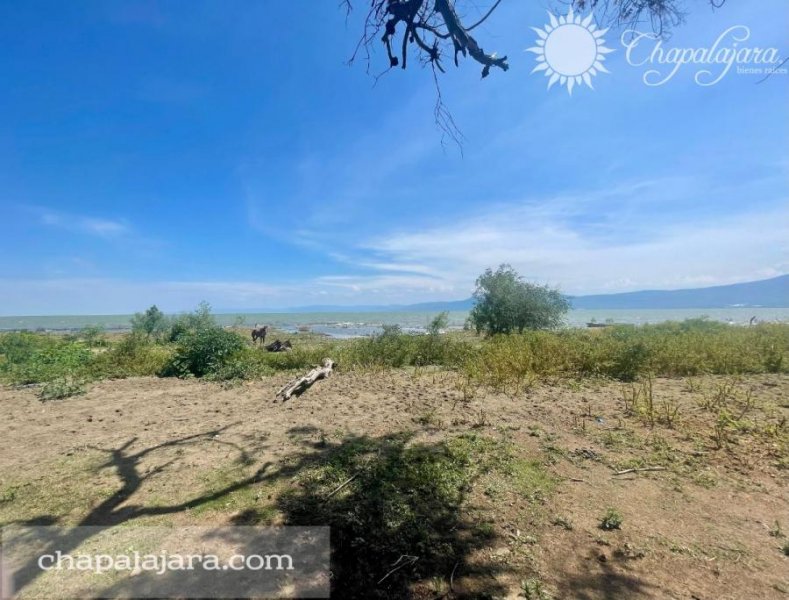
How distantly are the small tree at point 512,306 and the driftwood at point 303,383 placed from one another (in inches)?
574

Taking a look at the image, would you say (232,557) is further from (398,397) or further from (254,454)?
(398,397)

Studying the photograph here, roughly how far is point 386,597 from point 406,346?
9.61 m

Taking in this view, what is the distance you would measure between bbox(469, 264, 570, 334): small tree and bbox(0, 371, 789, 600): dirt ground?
543 inches

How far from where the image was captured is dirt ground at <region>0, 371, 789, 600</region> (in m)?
2.49

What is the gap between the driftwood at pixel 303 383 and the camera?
7.04 m

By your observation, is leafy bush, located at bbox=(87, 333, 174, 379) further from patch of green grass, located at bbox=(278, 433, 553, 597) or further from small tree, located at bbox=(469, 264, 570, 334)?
small tree, located at bbox=(469, 264, 570, 334)

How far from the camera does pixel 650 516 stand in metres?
3.09

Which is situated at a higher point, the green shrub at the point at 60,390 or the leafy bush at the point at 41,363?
the leafy bush at the point at 41,363

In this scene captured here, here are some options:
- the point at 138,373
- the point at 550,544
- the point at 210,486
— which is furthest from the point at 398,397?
the point at 138,373

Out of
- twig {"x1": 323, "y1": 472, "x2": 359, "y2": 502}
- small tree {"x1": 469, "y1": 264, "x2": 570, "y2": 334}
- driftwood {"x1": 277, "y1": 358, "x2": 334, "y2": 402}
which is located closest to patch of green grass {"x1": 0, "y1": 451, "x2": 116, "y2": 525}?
twig {"x1": 323, "y1": 472, "x2": 359, "y2": 502}

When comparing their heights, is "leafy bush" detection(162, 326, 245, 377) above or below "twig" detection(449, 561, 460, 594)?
above

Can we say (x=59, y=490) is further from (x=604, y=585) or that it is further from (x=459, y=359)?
(x=459, y=359)

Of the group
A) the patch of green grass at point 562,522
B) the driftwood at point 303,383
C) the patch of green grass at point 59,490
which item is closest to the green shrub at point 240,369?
the driftwood at point 303,383

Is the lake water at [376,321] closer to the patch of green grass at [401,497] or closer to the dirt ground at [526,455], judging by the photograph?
the dirt ground at [526,455]
